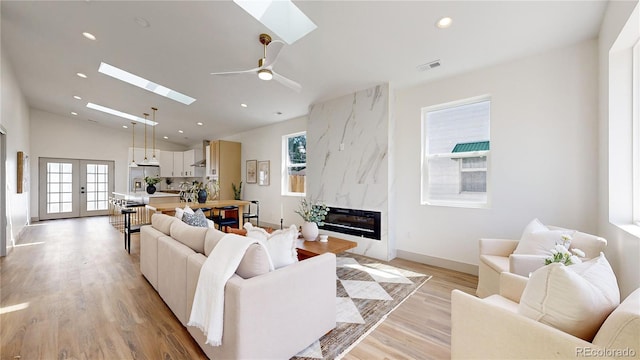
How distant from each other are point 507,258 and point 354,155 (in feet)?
8.57

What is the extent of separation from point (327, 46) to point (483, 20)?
1640mm

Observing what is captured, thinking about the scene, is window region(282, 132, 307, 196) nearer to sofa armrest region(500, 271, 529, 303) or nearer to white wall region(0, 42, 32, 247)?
sofa armrest region(500, 271, 529, 303)

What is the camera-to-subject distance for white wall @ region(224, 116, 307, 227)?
6.05 m

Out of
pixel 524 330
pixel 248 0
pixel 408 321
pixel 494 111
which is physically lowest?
pixel 408 321

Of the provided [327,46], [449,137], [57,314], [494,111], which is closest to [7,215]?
[57,314]

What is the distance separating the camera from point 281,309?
1649mm

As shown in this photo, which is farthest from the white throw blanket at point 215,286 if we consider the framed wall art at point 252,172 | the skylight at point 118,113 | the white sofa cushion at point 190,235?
the skylight at point 118,113

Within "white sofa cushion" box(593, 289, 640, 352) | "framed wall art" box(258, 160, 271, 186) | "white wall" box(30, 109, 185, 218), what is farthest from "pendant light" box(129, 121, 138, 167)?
"white sofa cushion" box(593, 289, 640, 352)

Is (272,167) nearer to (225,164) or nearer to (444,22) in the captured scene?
(225,164)

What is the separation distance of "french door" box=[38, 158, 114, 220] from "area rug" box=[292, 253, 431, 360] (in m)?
9.15

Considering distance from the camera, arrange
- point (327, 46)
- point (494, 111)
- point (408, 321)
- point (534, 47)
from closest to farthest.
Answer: point (408, 321) → point (534, 47) → point (327, 46) → point (494, 111)

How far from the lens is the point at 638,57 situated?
2021 mm

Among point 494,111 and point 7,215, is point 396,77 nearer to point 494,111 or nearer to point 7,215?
point 494,111

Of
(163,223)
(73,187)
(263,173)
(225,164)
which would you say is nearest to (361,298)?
(163,223)
